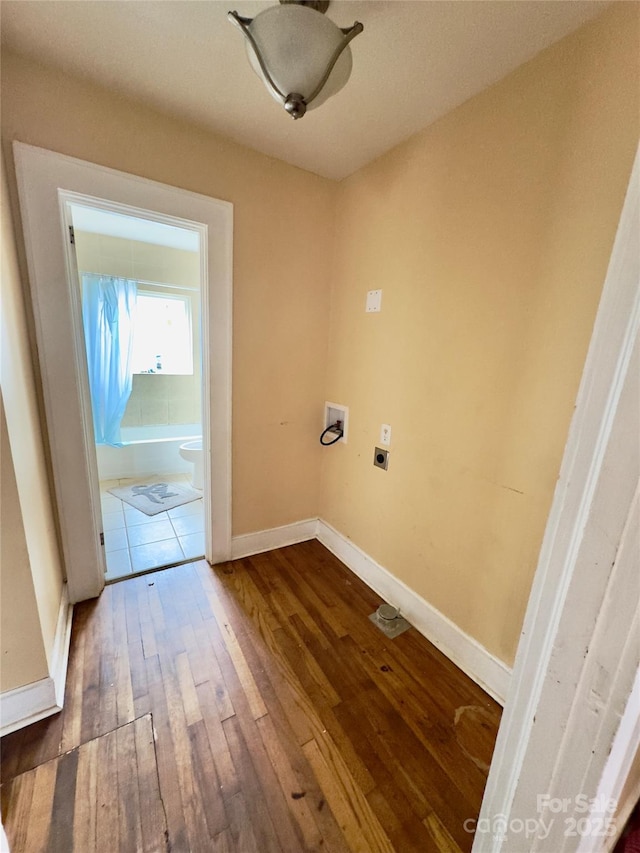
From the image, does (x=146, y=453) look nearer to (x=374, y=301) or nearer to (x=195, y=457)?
(x=195, y=457)

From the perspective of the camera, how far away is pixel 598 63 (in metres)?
0.98

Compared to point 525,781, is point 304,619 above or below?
below

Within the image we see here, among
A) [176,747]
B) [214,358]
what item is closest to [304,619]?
[176,747]

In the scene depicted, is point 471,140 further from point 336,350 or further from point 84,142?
point 84,142

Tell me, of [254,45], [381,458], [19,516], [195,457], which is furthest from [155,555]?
[254,45]

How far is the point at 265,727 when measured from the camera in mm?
1208

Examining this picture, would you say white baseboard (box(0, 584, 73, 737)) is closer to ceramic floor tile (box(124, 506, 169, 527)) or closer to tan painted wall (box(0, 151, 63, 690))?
tan painted wall (box(0, 151, 63, 690))

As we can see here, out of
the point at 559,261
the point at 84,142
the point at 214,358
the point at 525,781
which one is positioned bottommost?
the point at 525,781

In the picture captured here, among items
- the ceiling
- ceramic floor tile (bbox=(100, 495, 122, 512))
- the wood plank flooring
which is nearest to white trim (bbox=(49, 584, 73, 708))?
the wood plank flooring

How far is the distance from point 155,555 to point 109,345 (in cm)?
229

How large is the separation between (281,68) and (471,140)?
0.81 metres

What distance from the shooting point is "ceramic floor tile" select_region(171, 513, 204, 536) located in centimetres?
251

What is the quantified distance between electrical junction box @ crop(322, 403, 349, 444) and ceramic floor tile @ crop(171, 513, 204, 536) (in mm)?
1275

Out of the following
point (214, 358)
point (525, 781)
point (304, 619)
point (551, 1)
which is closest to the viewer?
point (525, 781)
